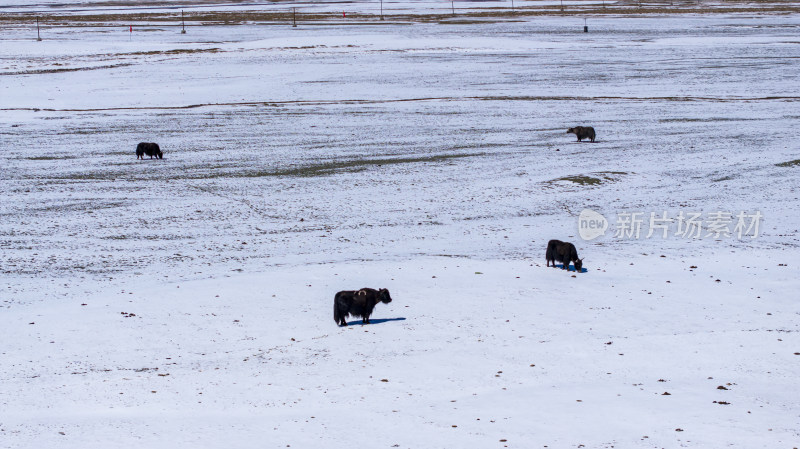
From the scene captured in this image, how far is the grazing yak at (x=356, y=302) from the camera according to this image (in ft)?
44.9

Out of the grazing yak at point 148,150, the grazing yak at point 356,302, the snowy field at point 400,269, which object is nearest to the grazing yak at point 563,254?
the snowy field at point 400,269

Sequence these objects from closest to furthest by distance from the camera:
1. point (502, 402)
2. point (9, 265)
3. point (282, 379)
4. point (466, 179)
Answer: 1. point (502, 402)
2. point (282, 379)
3. point (9, 265)
4. point (466, 179)

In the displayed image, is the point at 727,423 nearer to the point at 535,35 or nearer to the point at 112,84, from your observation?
the point at 112,84

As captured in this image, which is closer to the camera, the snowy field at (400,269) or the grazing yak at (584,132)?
the snowy field at (400,269)

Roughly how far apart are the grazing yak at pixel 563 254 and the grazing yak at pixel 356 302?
380cm

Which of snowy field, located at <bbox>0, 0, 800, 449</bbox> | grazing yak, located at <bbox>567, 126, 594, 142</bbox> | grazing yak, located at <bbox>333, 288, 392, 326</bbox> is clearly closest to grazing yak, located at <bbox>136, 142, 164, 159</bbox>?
snowy field, located at <bbox>0, 0, 800, 449</bbox>

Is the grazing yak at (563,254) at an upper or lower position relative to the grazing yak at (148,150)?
lower

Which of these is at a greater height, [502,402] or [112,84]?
[112,84]

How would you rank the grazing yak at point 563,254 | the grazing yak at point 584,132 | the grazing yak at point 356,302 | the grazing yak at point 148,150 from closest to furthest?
1. the grazing yak at point 356,302
2. the grazing yak at point 563,254
3. the grazing yak at point 148,150
4. the grazing yak at point 584,132

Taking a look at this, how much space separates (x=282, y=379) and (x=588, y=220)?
33.2 feet

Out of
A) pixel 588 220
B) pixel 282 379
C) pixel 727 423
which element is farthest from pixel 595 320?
pixel 588 220

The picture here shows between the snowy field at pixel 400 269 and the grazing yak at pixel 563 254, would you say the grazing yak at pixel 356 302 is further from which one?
the grazing yak at pixel 563 254

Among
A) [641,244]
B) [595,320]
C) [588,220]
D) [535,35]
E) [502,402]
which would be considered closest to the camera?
[502,402]

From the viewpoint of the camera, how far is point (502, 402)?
11.0 meters
